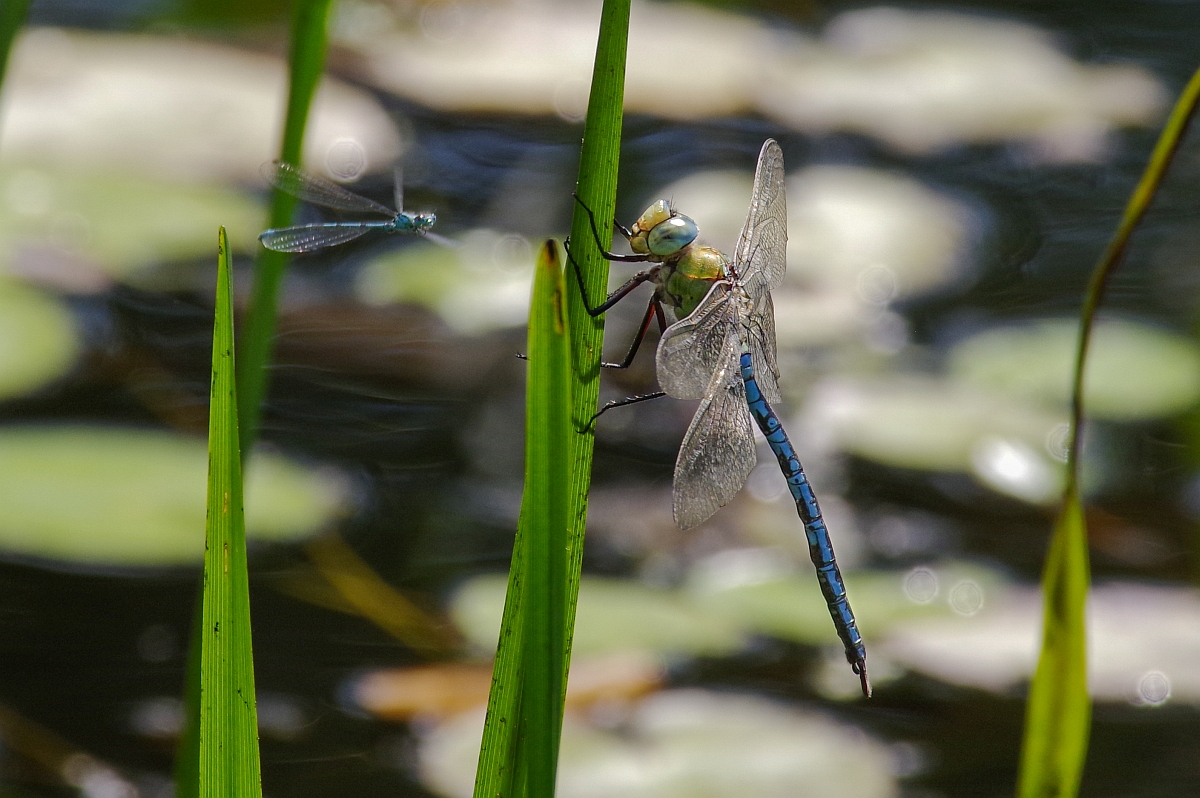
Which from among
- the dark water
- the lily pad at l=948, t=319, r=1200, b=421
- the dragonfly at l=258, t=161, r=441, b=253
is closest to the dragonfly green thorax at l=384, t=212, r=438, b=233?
the dragonfly at l=258, t=161, r=441, b=253

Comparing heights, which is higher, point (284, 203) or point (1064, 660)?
point (284, 203)

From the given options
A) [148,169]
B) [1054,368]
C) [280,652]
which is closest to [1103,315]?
[1054,368]

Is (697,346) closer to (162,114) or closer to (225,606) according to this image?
(225,606)

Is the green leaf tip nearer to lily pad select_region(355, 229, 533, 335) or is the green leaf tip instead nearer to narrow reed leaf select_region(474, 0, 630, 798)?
narrow reed leaf select_region(474, 0, 630, 798)

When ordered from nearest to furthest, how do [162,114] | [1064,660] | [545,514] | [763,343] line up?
[545,514]
[1064,660]
[763,343]
[162,114]

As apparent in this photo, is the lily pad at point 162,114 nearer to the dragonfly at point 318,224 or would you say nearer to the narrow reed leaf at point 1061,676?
the dragonfly at point 318,224

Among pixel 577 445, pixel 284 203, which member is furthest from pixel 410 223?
pixel 577 445
